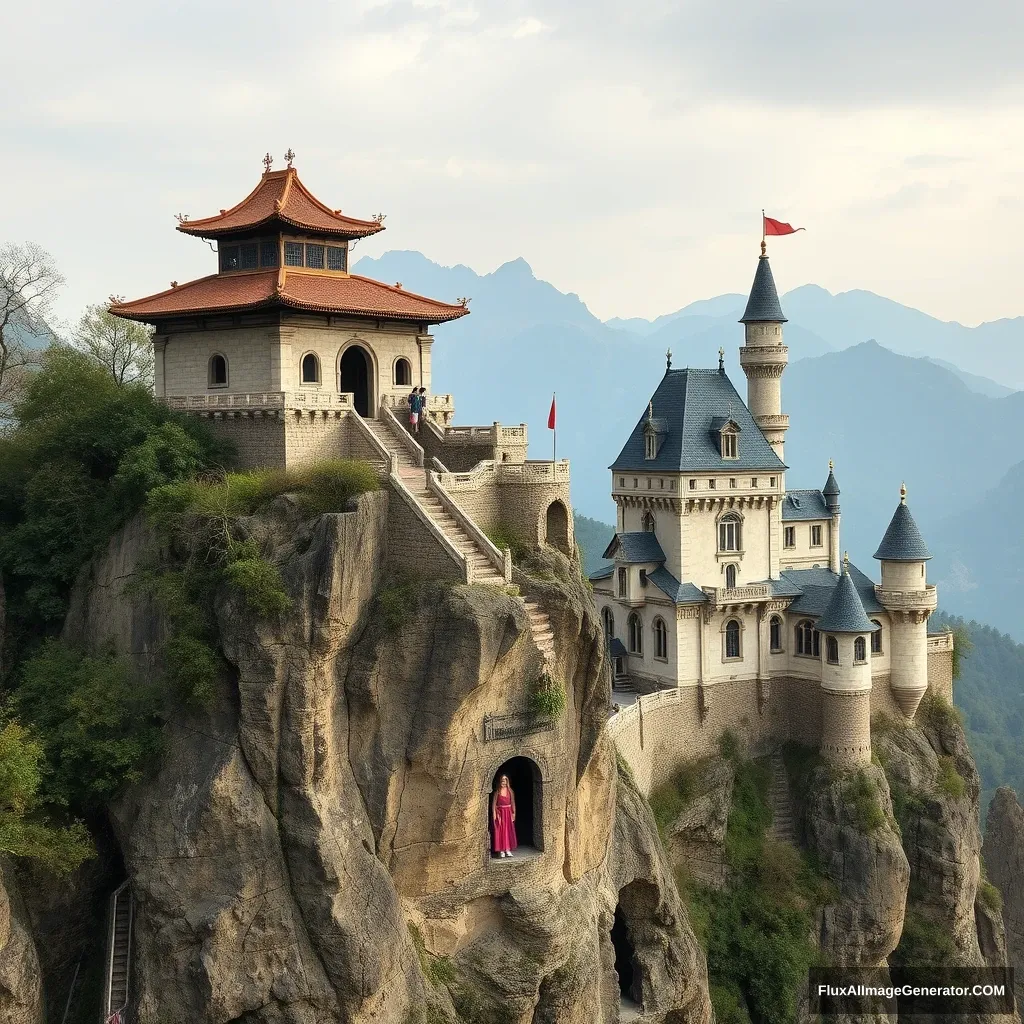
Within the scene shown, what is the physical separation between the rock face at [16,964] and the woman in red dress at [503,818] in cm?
1202

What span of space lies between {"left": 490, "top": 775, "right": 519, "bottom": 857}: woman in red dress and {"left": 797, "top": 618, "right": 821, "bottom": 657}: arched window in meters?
23.2

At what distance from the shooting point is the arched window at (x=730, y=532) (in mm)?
52625

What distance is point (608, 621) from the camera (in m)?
54.8

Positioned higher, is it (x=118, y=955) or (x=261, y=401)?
(x=261, y=401)

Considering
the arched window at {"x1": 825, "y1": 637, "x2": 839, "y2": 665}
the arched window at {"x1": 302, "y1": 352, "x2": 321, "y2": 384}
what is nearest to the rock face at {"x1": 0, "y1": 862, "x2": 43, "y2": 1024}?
the arched window at {"x1": 302, "y1": 352, "x2": 321, "y2": 384}

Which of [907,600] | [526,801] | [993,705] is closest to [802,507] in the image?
[907,600]

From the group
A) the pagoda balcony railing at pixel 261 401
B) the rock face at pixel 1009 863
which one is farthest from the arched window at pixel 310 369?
the rock face at pixel 1009 863

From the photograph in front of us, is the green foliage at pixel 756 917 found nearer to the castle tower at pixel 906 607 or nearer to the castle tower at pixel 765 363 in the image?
the castle tower at pixel 906 607

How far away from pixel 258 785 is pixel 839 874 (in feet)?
95.5

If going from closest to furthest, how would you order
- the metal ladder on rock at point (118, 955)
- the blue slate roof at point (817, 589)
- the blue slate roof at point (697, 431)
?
the metal ladder on rock at point (118, 955) < the blue slate roof at point (697, 431) < the blue slate roof at point (817, 589)

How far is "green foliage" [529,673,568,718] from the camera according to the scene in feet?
107

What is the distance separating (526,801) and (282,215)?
1959 centimetres

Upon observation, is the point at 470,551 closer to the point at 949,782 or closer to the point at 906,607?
the point at 906,607

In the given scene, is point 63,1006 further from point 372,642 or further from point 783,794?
point 783,794
